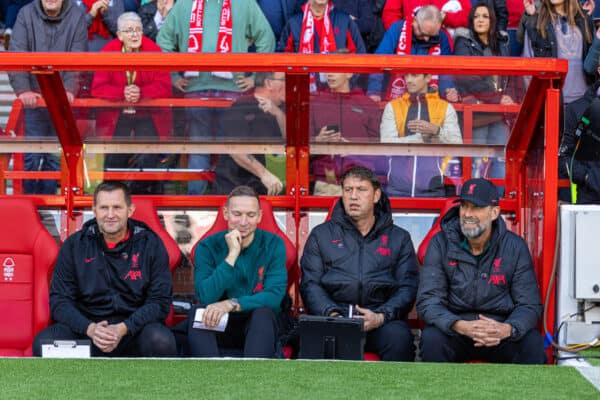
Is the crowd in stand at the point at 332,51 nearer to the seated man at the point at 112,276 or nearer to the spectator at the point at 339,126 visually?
the spectator at the point at 339,126

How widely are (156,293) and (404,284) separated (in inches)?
63.2

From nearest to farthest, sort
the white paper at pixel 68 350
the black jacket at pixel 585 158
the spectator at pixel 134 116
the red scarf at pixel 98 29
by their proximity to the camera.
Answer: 1. the white paper at pixel 68 350
2. the spectator at pixel 134 116
3. the black jacket at pixel 585 158
4. the red scarf at pixel 98 29

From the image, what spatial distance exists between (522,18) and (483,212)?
4.55m

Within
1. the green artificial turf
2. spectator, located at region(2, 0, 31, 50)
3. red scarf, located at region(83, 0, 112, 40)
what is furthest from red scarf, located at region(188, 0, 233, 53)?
the green artificial turf

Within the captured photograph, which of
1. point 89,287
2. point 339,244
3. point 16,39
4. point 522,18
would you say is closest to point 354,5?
point 522,18

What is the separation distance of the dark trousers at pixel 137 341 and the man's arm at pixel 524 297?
210 cm

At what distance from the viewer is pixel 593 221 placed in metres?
7.02

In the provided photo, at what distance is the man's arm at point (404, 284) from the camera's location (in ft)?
23.9

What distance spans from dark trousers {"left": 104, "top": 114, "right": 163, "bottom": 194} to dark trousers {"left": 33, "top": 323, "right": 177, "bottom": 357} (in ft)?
4.20

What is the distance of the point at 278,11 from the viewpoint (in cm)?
1103

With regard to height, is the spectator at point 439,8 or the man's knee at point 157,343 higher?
the spectator at point 439,8

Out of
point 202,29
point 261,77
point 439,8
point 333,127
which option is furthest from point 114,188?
point 439,8

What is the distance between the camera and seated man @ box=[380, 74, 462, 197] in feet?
25.4

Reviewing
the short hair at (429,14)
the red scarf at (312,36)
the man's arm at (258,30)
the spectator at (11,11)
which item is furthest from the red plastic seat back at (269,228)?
the spectator at (11,11)
